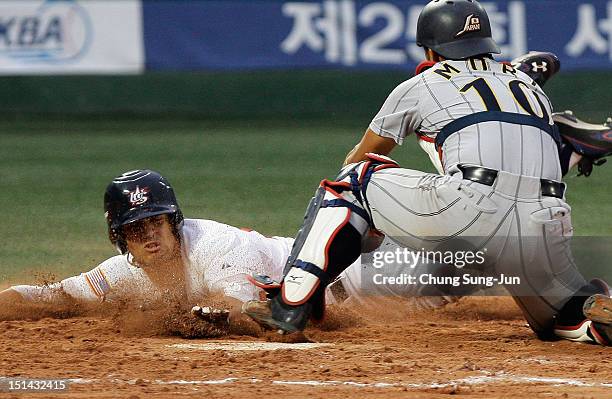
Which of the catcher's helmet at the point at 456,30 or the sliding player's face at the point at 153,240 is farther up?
the catcher's helmet at the point at 456,30

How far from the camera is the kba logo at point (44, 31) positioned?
1420 centimetres

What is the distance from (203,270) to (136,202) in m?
0.47

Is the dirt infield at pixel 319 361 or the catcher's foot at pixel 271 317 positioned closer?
the dirt infield at pixel 319 361

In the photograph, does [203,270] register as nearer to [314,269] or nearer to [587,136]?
[314,269]

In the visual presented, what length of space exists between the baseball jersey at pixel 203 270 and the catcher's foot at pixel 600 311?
1.55 metres

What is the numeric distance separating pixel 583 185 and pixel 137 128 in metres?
5.99

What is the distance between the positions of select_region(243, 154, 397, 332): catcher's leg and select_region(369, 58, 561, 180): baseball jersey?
0.82 feet

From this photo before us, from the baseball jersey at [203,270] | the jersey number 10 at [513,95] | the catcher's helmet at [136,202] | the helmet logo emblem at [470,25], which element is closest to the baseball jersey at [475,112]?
the jersey number 10 at [513,95]

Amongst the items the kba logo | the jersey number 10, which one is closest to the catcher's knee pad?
the jersey number 10

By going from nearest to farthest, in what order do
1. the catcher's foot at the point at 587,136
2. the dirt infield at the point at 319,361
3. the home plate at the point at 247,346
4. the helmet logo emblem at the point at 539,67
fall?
the dirt infield at the point at 319,361
the home plate at the point at 247,346
the catcher's foot at the point at 587,136
the helmet logo emblem at the point at 539,67

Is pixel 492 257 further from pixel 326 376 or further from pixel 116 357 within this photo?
pixel 116 357

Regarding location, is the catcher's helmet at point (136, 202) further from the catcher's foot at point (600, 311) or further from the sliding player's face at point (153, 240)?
the catcher's foot at point (600, 311)

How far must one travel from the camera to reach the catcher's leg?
5.00 m

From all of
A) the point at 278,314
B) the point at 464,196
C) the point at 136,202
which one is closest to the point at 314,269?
the point at 278,314
